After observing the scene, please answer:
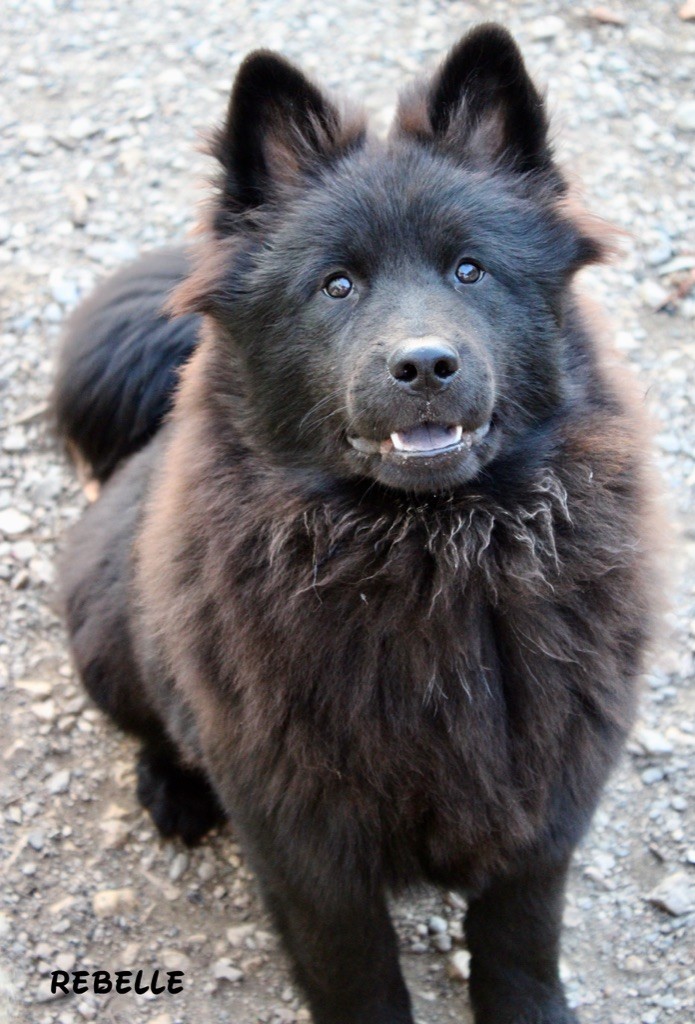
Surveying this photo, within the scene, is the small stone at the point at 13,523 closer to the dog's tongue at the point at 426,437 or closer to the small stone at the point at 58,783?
the small stone at the point at 58,783

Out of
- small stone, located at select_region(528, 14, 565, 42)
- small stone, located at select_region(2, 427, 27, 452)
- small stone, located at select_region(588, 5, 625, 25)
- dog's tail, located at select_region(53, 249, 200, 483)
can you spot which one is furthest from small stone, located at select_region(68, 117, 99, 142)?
small stone, located at select_region(588, 5, 625, 25)

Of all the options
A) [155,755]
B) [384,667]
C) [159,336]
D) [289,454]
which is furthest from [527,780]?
[159,336]

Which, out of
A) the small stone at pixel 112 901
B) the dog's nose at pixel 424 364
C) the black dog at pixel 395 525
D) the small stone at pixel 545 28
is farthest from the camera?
the small stone at pixel 545 28

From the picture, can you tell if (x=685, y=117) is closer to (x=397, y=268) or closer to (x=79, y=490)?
(x=79, y=490)

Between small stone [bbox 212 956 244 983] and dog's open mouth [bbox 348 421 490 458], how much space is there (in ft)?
6.14

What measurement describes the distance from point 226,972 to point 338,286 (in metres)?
2.18

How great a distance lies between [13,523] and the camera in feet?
16.4

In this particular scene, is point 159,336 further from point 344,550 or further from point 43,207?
point 43,207

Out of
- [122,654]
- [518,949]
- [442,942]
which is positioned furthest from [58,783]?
[518,949]

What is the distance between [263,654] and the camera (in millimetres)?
3131

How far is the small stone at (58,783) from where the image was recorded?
434 cm

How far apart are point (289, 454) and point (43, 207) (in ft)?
10.6

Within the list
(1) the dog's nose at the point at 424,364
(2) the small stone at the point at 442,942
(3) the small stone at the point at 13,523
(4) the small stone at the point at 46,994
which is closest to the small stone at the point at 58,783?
(4) the small stone at the point at 46,994

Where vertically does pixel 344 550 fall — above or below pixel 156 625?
above
